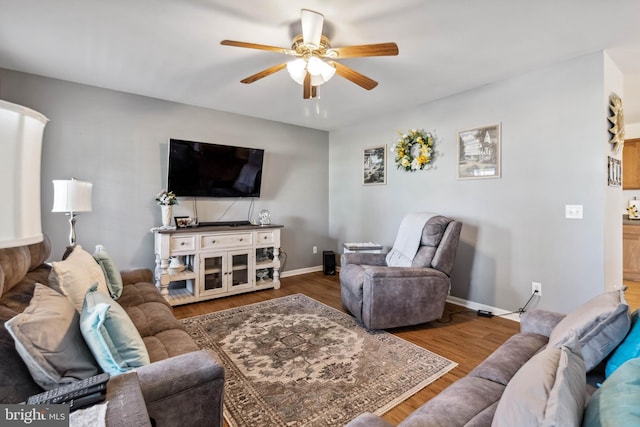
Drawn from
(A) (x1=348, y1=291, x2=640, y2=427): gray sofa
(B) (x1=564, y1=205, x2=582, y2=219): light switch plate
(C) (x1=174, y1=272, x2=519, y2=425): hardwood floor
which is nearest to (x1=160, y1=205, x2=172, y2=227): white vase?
(C) (x1=174, y1=272, x2=519, y2=425): hardwood floor

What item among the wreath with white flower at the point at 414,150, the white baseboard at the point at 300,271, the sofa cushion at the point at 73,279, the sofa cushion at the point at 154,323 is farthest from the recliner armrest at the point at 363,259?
the sofa cushion at the point at 73,279

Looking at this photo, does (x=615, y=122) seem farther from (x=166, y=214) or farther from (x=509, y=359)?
(x=166, y=214)

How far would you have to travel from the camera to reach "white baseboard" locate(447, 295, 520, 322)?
2982mm

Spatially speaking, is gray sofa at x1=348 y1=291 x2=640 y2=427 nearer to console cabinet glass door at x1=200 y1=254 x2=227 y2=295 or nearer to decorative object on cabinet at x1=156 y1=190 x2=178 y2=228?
console cabinet glass door at x1=200 y1=254 x2=227 y2=295

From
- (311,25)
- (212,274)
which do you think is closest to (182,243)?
(212,274)

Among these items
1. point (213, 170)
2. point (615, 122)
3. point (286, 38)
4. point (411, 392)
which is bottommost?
point (411, 392)

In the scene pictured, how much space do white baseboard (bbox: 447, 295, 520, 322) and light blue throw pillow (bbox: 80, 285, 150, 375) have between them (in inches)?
127

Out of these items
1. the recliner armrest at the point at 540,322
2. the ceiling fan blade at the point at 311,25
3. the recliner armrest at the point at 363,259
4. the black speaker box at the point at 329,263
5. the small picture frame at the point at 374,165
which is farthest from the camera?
the black speaker box at the point at 329,263

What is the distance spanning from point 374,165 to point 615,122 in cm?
255

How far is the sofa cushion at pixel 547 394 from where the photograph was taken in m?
0.62

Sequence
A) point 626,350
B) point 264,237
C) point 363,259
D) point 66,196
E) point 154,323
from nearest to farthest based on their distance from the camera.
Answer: point 626,350, point 154,323, point 66,196, point 363,259, point 264,237

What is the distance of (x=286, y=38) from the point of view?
230cm

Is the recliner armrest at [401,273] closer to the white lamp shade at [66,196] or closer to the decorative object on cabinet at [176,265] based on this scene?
the decorative object on cabinet at [176,265]

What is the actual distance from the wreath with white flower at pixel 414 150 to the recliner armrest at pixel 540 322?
2316 mm
